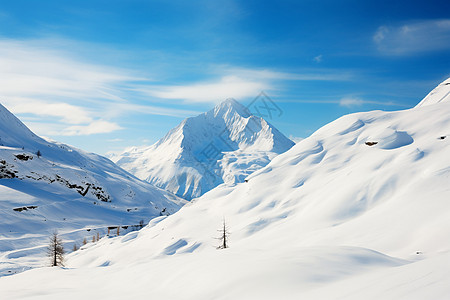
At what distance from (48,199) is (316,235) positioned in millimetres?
95227

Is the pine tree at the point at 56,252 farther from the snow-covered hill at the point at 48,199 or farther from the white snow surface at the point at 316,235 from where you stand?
the snow-covered hill at the point at 48,199

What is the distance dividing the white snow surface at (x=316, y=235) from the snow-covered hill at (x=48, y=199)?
28.6 metres

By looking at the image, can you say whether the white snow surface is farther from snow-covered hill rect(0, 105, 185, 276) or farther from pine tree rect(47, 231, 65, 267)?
snow-covered hill rect(0, 105, 185, 276)

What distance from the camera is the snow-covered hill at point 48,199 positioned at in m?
68.8

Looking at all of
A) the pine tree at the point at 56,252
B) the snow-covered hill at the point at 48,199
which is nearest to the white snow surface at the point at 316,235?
the pine tree at the point at 56,252

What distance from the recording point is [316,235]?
23.8 meters

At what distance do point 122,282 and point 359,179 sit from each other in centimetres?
2912

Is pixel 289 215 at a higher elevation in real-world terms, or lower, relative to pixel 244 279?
higher

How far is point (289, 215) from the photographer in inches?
1323

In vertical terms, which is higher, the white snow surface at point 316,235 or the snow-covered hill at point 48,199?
the snow-covered hill at point 48,199

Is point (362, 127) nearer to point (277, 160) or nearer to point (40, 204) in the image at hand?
point (277, 160)

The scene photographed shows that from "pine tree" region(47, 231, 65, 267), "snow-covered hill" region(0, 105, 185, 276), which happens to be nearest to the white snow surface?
"pine tree" region(47, 231, 65, 267)

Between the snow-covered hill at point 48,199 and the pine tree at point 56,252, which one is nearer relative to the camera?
the pine tree at point 56,252

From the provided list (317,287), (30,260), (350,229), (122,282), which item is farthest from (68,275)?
(30,260)
